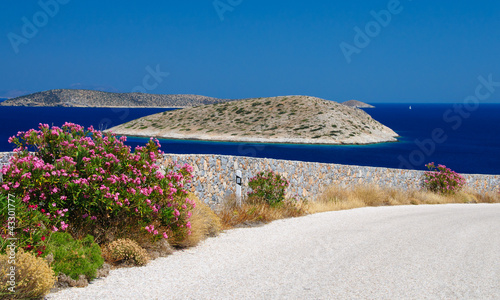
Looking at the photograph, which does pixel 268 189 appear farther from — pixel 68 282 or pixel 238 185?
pixel 68 282

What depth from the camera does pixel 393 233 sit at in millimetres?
11609

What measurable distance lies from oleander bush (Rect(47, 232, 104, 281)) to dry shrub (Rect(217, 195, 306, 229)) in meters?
4.48

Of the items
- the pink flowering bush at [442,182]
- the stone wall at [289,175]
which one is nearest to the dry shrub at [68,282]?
the stone wall at [289,175]

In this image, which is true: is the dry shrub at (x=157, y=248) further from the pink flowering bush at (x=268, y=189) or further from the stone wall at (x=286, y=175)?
the pink flowering bush at (x=268, y=189)

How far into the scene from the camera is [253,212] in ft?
42.0

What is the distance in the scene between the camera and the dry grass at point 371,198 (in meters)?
16.7

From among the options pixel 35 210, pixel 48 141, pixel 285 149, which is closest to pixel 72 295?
pixel 35 210

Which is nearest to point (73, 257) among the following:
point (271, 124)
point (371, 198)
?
point (371, 198)

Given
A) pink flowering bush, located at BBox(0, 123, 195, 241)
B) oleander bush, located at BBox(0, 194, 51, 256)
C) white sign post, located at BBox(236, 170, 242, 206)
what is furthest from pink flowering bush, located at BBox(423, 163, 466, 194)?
oleander bush, located at BBox(0, 194, 51, 256)

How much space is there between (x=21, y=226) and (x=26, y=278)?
111cm

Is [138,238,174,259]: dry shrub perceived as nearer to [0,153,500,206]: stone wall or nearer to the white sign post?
[0,153,500,206]: stone wall

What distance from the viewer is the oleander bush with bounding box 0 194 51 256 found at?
265 inches

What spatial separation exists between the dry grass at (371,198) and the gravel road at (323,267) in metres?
4.09

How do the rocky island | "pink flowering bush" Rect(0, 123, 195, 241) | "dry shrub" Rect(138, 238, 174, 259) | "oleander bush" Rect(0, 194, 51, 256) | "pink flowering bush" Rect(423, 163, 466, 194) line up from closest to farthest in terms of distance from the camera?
"oleander bush" Rect(0, 194, 51, 256) → "pink flowering bush" Rect(0, 123, 195, 241) → "dry shrub" Rect(138, 238, 174, 259) → "pink flowering bush" Rect(423, 163, 466, 194) → the rocky island
